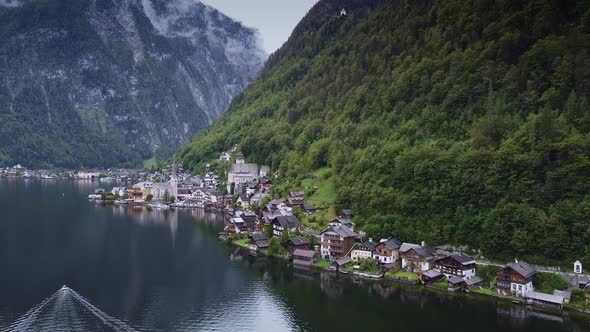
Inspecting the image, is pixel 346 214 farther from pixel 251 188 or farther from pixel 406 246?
pixel 251 188

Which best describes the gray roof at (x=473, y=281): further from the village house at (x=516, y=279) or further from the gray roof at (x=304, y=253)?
the gray roof at (x=304, y=253)

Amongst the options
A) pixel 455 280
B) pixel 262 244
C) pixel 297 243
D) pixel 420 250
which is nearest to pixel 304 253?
pixel 297 243

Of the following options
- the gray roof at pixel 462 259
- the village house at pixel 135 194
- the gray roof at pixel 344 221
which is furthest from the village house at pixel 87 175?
the gray roof at pixel 462 259

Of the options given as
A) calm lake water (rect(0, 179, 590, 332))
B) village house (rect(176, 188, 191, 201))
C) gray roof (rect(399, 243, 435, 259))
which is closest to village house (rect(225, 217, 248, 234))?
calm lake water (rect(0, 179, 590, 332))

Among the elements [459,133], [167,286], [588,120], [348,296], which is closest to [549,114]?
[588,120]

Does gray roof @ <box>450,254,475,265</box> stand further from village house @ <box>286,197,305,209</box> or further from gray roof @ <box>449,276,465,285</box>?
Answer: village house @ <box>286,197,305,209</box>

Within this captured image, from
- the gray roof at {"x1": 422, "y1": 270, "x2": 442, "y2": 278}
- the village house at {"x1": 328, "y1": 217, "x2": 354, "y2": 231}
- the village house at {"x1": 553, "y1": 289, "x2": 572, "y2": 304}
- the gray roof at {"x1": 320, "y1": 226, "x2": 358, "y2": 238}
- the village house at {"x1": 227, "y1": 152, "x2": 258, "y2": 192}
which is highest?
the village house at {"x1": 227, "y1": 152, "x2": 258, "y2": 192}
